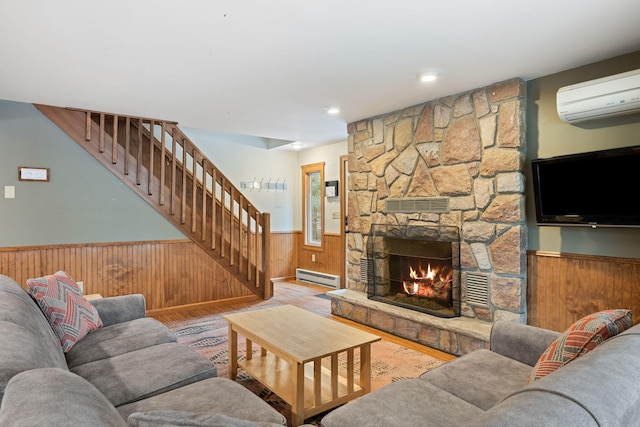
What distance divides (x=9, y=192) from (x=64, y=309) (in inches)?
94.5

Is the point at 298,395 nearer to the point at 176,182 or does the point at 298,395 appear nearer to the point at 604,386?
the point at 604,386

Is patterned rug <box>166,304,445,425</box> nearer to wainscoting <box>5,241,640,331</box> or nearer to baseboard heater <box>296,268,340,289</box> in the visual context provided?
wainscoting <box>5,241,640,331</box>

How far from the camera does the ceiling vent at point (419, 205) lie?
145 inches

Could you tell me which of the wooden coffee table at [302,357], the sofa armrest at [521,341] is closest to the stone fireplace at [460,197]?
the sofa armrest at [521,341]

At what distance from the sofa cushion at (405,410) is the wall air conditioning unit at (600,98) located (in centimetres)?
223

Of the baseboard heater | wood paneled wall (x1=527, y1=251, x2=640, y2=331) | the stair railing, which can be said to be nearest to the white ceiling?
the stair railing

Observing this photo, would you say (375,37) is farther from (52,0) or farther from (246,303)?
(246,303)

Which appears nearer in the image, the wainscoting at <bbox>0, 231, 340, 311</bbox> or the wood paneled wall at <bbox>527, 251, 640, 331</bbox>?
the wood paneled wall at <bbox>527, 251, 640, 331</bbox>

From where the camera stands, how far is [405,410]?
1540mm

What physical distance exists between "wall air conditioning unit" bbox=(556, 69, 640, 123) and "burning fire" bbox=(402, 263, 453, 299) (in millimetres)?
1708

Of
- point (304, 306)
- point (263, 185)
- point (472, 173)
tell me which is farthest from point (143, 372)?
point (263, 185)

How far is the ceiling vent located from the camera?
3.68 m

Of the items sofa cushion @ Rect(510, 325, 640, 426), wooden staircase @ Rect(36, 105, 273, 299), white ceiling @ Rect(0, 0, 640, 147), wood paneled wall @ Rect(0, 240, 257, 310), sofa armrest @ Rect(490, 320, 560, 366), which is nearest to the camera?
sofa cushion @ Rect(510, 325, 640, 426)

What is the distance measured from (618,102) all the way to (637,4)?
66 centimetres
